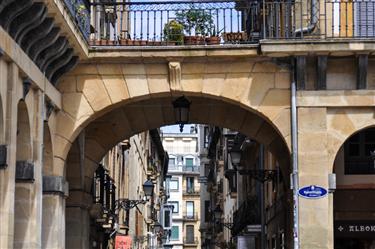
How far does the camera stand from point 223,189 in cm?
6156

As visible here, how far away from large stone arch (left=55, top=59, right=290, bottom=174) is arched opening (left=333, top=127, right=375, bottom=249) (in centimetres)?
364

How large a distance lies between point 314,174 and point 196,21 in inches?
153

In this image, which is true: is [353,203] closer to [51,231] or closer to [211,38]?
[211,38]

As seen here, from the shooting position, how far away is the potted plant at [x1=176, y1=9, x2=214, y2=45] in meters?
21.2

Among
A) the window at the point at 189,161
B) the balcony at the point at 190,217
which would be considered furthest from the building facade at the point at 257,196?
the window at the point at 189,161

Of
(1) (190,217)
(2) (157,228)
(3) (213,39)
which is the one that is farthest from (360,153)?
(1) (190,217)

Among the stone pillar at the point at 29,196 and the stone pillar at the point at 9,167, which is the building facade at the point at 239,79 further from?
the stone pillar at the point at 9,167

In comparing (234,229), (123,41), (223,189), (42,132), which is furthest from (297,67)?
(223,189)

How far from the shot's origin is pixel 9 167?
16531 mm

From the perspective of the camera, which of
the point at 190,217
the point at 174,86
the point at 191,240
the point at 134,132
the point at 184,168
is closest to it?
the point at 174,86

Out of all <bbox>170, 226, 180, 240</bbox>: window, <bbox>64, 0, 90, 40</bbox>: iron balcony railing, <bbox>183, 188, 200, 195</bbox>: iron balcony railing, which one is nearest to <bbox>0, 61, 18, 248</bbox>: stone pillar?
<bbox>64, 0, 90, 40</bbox>: iron balcony railing

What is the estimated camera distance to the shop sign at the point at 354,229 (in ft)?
76.9

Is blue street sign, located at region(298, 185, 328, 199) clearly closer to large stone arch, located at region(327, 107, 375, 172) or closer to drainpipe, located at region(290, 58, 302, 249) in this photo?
drainpipe, located at region(290, 58, 302, 249)

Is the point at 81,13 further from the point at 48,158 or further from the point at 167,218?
the point at 167,218
